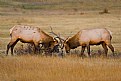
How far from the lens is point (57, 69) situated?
15.4 meters

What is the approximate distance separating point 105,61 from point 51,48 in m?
3.48

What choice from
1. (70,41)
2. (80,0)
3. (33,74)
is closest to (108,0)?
(80,0)

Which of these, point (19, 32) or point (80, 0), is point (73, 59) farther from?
point (80, 0)

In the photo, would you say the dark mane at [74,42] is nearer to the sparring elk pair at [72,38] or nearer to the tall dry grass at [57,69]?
the sparring elk pair at [72,38]

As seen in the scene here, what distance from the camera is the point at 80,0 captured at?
9144 cm

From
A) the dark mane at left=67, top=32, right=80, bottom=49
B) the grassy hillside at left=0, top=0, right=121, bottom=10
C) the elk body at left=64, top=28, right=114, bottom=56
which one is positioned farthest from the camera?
the grassy hillside at left=0, top=0, right=121, bottom=10

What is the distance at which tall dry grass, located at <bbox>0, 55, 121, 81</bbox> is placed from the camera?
559 inches

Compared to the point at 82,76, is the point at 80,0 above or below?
below

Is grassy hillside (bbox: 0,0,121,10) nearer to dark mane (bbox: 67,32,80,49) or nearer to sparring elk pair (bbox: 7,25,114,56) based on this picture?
sparring elk pair (bbox: 7,25,114,56)

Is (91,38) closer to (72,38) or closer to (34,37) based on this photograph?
(72,38)

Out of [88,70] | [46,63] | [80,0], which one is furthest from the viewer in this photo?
[80,0]

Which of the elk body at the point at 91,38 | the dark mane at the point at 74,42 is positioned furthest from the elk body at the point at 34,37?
the elk body at the point at 91,38

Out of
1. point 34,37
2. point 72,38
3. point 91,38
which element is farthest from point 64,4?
point 91,38

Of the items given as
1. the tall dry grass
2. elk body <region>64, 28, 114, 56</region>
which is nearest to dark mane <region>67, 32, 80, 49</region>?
elk body <region>64, 28, 114, 56</region>
